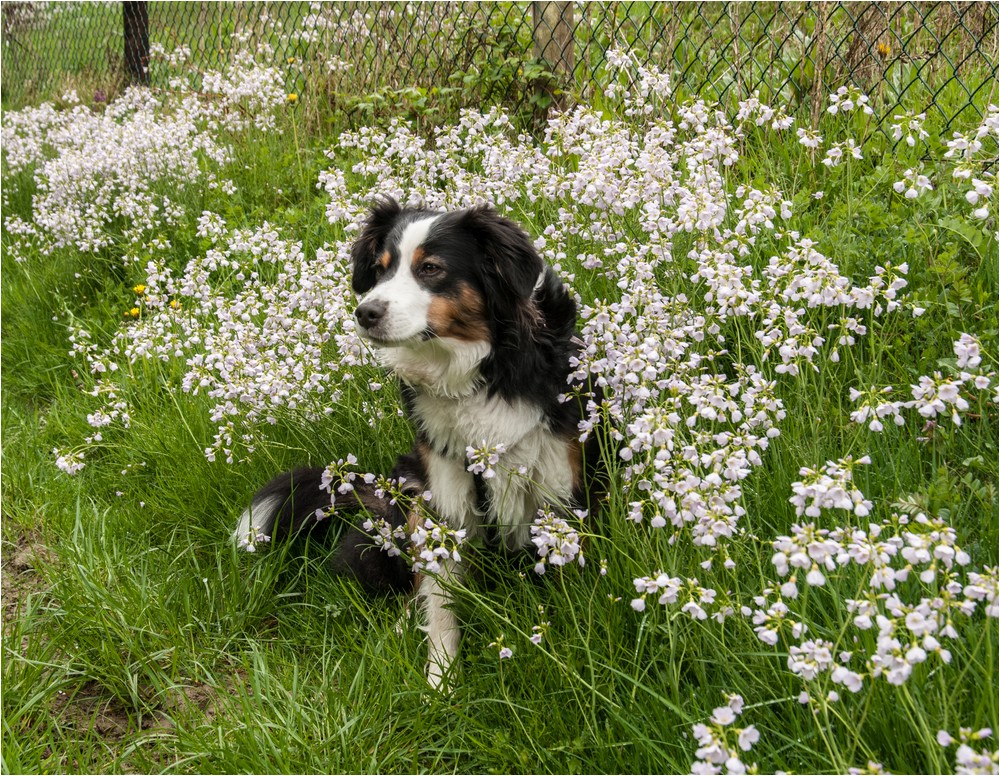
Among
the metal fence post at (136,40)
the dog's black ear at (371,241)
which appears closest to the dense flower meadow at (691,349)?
the dog's black ear at (371,241)

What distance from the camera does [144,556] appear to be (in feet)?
11.7

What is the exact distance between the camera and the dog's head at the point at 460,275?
290 cm

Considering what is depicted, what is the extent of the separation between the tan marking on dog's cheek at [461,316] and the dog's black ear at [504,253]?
9 cm

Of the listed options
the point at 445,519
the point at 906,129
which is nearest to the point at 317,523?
the point at 445,519

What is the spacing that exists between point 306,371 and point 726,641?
1.98 metres

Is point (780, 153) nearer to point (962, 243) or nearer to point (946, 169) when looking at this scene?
point (946, 169)

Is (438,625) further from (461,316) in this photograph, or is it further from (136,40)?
(136,40)

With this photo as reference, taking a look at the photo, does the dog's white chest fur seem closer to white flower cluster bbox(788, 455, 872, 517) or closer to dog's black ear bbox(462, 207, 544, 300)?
dog's black ear bbox(462, 207, 544, 300)

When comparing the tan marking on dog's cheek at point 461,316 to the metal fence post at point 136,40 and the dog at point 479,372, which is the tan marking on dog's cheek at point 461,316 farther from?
the metal fence post at point 136,40

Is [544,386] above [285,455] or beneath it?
above

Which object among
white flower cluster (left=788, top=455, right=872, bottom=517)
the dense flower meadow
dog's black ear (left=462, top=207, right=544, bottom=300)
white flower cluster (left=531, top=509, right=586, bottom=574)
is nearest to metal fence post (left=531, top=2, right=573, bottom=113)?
the dense flower meadow

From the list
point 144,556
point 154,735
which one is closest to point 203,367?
point 144,556

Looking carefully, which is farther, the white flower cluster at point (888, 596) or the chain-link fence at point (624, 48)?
the chain-link fence at point (624, 48)

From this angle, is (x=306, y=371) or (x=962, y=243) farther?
(x=306, y=371)
